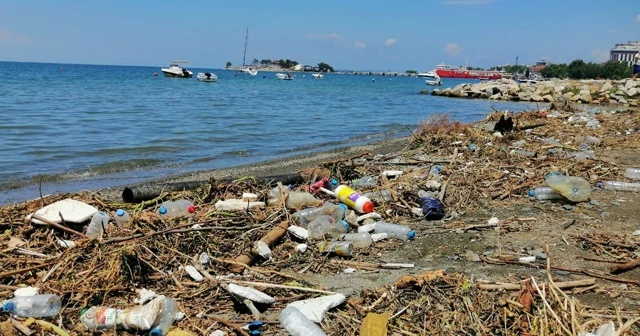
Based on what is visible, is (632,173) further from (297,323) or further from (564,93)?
(564,93)

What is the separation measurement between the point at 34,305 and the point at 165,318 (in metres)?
0.84

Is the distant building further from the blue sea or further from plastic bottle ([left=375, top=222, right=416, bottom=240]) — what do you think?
plastic bottle ([left=375, top=222, right=416, bottom=240])

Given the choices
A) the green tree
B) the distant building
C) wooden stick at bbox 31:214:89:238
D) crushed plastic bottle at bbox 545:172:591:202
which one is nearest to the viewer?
wooden stick at bbox 31:214:89:238

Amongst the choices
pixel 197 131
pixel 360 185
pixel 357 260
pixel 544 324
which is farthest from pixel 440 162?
pixel 197 131

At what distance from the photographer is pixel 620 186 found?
624cm

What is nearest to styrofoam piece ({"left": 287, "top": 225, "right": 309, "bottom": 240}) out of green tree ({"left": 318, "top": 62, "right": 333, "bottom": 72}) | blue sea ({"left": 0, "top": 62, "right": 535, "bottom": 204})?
blue sea ({"left": 0, "top": 62, "right": 535, "bottom": 204})

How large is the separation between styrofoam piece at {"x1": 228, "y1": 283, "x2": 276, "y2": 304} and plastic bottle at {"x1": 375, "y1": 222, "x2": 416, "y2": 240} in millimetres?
1820

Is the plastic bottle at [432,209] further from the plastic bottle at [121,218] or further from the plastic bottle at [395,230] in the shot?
the plastic bottle at [121,218]

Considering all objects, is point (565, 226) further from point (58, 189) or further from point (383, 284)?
point (58, 189)

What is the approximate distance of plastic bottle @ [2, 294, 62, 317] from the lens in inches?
118

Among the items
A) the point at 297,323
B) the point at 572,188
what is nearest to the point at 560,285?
the point at 297,323

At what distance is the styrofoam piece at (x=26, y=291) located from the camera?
10.5 feet

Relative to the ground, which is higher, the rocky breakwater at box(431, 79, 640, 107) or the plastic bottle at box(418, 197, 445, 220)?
the rocky breakwater at box(431, 79, 640, 107)

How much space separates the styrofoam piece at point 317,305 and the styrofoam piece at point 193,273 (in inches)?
32.3
